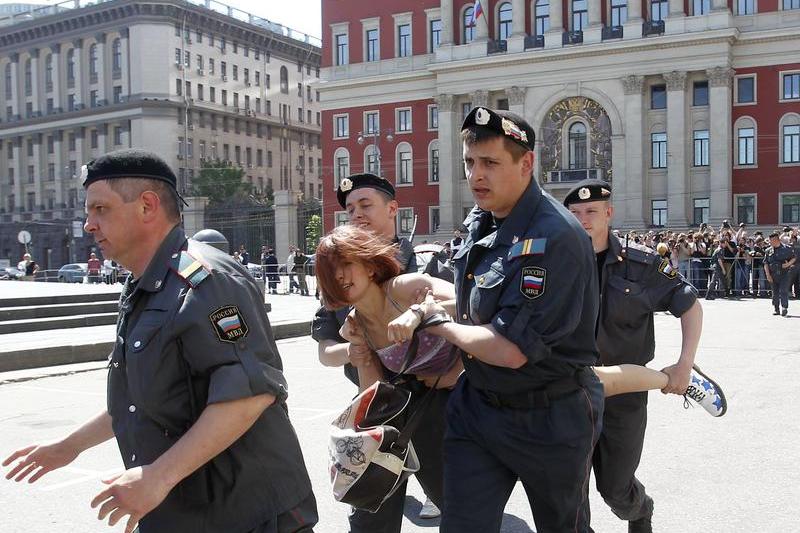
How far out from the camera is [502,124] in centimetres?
322

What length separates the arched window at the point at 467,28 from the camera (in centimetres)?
5385

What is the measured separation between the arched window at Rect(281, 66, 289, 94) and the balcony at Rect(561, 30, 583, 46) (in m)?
46.2

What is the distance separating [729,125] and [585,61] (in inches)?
337

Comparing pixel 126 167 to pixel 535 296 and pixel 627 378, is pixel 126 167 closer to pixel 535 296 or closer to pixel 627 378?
pixel 535 296

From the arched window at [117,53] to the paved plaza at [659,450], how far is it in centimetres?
7364

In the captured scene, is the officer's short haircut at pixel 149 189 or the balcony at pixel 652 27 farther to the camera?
the balcony at pixel 652 27

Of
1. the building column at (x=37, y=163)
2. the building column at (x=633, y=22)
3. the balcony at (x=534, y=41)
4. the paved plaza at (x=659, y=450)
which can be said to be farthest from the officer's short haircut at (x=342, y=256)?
the building column at (x=37, y=163)

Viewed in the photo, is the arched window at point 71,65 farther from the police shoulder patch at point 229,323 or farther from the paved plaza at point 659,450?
the police shoulder patch at point 229,323

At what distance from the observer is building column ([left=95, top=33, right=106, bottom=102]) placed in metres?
81.6

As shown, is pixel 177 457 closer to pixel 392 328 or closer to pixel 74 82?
pixel 392 328

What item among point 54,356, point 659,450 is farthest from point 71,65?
point 659,450

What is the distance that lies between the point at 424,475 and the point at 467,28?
174ft

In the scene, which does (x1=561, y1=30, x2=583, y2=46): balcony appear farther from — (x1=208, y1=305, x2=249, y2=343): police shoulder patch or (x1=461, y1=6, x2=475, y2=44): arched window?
(x1=208, y1=305, x2=249, y2=343): police shoulder patch

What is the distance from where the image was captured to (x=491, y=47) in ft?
175
